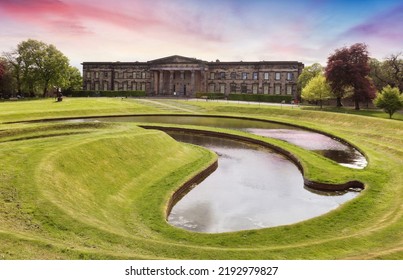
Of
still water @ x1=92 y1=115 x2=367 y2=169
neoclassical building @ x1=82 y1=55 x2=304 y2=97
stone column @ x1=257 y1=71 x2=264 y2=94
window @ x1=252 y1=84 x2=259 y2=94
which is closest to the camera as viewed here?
still water @ x1=92 y1=115 x2=367 y2=169

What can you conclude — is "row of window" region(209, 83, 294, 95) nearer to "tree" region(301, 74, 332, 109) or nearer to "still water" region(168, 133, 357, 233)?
"tree" region(301, 74, 332, 109)

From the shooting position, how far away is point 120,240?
39.1 feet

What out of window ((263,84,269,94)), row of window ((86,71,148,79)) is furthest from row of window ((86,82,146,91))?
window ((263,84,269,94))

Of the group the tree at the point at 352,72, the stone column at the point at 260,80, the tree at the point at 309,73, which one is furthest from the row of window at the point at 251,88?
the tree at the point at 352,72

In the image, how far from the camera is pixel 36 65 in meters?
80.4

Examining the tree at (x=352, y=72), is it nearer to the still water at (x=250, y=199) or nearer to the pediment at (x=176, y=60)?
the pediment at (x=176, y=60)

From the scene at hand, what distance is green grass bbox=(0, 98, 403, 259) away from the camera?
11.1 metres

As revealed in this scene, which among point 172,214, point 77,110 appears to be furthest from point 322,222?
point 77,110

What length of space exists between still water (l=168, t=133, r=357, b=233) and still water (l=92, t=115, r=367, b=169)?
18.6 ft

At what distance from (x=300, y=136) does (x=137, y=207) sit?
2914cm

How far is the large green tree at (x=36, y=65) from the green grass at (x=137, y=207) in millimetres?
→ 52310

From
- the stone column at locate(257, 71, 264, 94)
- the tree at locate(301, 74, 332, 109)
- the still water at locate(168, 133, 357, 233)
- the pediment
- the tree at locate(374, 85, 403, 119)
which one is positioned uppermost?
the pediment

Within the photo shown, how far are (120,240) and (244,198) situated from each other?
987cm

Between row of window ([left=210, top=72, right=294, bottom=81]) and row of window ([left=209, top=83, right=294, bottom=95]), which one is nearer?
row of window ([left=210, top=72, right=294, bottom=81])
